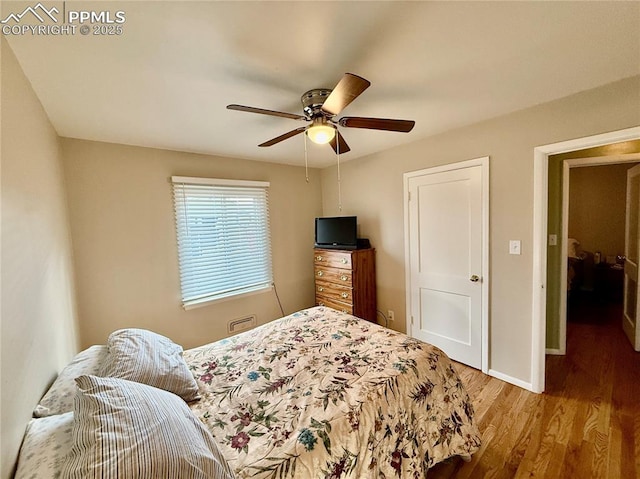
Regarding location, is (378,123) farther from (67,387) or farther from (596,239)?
(596,239)

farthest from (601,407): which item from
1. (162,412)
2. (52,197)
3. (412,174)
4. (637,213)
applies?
(52,197)

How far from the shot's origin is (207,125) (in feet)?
7.29

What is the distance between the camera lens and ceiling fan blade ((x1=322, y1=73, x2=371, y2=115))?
1.20 metres

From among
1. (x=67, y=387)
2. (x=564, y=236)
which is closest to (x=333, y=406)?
(x=67, y=387)

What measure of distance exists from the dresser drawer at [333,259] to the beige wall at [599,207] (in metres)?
4.50

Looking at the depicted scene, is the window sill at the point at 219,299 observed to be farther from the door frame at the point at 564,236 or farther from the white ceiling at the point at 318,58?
the door frame at the point at 564,236

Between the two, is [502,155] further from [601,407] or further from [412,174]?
[601,407]

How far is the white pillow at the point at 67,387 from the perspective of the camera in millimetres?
1147

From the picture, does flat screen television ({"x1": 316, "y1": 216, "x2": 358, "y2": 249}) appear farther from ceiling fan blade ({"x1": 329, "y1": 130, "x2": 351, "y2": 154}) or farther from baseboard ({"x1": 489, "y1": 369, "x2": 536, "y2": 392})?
baseboard ({"x1": 489, "y1": 369, "x2": 536, "y2": 392})

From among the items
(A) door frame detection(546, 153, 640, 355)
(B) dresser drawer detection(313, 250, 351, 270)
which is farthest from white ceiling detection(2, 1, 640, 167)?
(B) dresser drawer detection(313, 250, 351, 270)

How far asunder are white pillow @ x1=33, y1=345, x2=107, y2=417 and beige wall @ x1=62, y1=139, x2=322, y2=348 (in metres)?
1.14

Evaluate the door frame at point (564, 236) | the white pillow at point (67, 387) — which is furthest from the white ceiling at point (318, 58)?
the white pillow at point (67, 387)

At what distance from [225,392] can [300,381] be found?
0.41m

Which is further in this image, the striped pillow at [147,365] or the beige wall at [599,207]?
the beige wall at [599,207]
